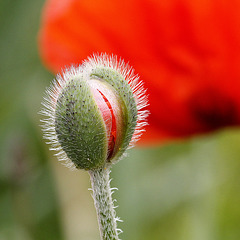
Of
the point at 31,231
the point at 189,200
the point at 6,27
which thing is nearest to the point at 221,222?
the point at 189,200

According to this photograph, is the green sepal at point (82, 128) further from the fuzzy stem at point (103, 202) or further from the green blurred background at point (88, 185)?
the green blurred background at point (88, 185)

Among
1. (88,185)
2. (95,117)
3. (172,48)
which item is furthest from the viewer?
(88,185)

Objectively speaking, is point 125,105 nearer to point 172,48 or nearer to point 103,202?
point 103,202

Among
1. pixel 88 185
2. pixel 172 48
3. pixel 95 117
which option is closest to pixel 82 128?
pixel 95 117

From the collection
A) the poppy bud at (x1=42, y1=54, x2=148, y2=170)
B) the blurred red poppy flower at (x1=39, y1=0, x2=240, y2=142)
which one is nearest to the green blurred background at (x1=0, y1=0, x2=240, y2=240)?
the blurred red poppy flower at (x1=39, y1=0, x2=240, y2=142)

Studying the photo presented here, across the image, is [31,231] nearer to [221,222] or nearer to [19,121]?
[221,222]

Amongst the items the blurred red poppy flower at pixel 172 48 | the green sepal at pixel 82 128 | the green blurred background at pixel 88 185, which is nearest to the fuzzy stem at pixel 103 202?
the green sepal at pixel 82 128
